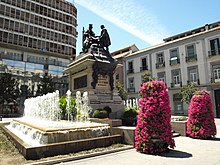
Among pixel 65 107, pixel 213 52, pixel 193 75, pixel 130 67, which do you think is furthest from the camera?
pixel 130 67

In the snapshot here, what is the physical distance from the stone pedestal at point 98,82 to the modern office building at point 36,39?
31.0 metres

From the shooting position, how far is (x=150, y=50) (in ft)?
117

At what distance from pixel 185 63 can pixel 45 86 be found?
26.8 meters

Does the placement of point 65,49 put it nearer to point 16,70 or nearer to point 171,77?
point 16,70

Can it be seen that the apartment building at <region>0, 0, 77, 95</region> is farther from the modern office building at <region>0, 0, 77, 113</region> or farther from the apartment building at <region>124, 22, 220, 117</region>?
the apartment building at <region>124, 22, 220, 117</region>

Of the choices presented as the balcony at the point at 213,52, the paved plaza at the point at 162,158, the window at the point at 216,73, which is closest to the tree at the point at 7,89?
the balcony at the point at 213,52

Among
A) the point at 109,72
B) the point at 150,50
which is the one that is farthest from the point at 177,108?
the point at 109,72

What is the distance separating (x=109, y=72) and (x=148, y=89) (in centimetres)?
696

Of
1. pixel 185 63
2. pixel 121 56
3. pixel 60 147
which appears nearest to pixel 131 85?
pixel 121 56

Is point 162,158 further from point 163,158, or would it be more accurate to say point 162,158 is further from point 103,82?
point 103,82

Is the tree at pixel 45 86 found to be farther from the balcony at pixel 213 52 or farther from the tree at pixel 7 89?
the balcony at pixel 213 52

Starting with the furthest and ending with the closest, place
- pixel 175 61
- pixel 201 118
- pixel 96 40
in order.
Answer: pixel 175 61 < pixel 96 40 < pixel 201 118

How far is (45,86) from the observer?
40500mm

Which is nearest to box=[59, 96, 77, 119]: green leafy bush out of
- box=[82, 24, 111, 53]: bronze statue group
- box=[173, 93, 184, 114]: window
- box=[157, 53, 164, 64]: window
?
box=[82, 24, 111, 53]: bronze statue group
